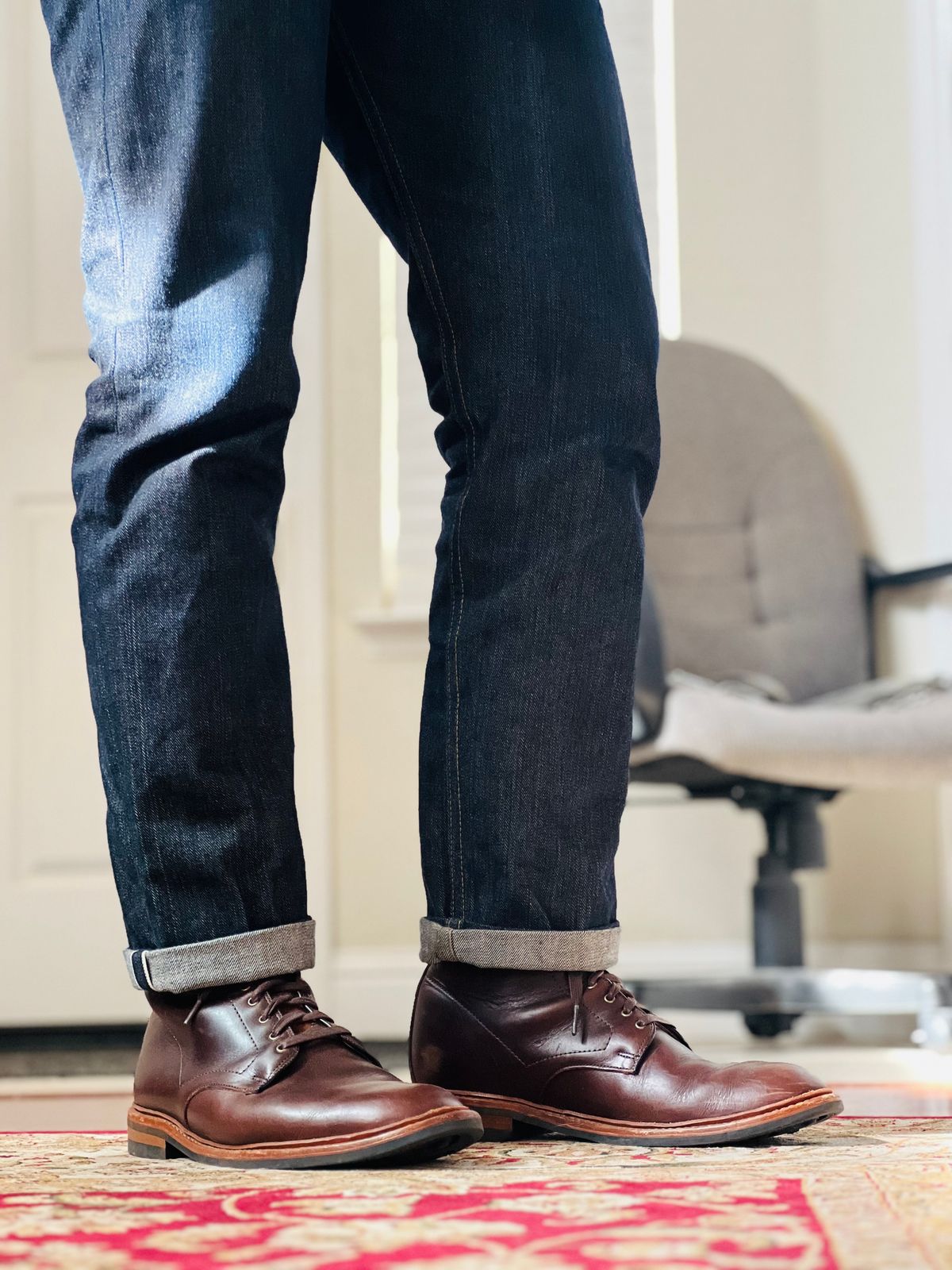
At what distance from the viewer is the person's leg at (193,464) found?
0.74 meters

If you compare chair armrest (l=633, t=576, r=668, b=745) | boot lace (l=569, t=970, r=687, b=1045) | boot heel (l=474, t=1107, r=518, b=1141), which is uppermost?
chair armrest (l=633, t=576, r=668, b=745)

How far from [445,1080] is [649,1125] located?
135 millimetres

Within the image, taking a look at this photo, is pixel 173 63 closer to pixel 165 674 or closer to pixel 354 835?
pixel 165 674

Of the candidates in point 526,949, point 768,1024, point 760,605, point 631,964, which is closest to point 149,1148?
point 526,949

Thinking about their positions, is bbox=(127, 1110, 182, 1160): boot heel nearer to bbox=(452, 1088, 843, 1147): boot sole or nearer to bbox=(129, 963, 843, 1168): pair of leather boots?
bbox=(129, 963, 843, 1168): pair of leather boots

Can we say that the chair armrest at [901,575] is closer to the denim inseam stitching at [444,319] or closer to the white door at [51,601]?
the white door at [51,601]

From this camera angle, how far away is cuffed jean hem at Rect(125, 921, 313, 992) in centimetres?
73

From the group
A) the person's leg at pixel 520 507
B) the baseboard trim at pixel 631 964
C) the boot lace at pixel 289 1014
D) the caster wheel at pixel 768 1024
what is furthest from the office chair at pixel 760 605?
the boot lace at pixel 289 1014

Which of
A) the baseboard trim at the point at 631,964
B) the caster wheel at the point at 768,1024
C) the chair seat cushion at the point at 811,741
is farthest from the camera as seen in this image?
the baseboard trim at the point at 631,964

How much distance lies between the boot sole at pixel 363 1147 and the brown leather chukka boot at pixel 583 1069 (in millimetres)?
103

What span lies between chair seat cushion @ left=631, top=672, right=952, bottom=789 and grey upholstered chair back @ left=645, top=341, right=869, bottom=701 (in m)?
0.36

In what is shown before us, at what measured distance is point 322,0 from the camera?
787 mm

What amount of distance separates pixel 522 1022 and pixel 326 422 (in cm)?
141

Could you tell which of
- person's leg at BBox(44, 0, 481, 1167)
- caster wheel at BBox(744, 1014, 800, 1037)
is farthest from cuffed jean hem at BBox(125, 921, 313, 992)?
caster wheel at BBox(744, 1014, 800, 1037)
